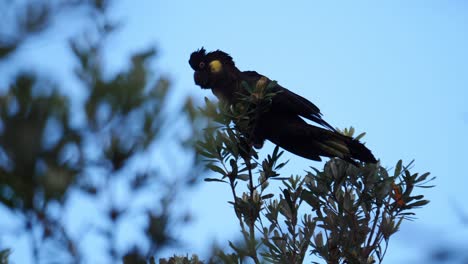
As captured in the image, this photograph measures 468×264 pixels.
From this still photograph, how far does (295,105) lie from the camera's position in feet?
13.7

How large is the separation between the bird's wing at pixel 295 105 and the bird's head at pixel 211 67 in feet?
1.62

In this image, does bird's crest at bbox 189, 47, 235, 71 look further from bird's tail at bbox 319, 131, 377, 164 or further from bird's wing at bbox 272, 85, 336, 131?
bird's tail at bbox 319, 131, 377, 164

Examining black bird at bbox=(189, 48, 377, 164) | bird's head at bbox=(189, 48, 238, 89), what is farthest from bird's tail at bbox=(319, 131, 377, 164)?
bird's head at bbox=(189, 48, 238, 89)

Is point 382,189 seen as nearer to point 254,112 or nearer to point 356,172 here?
point 356,172

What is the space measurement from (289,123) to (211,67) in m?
0.83

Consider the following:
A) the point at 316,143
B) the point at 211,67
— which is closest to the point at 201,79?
the point at 211,67

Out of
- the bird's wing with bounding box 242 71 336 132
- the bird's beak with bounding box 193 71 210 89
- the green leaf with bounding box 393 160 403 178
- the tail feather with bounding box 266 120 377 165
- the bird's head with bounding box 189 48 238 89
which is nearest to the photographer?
the green leaf with bounding box 393 160 403 178

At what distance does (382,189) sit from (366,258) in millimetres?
411

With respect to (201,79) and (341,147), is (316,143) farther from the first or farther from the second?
(201,79)

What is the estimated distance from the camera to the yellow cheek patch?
4.59 meters

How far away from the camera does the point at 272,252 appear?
Answer: 3.23 m

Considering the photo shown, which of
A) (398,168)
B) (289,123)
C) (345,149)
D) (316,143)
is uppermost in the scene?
(289,123)

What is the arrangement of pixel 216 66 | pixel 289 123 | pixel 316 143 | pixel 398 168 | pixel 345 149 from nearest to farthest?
pixel 398 168 < pixel 345 149 < pixel 316 143 < pixel 289 123 < pixel 216 66

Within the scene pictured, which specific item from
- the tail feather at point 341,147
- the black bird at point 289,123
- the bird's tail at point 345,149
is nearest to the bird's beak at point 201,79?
the black bird at point 289,123
